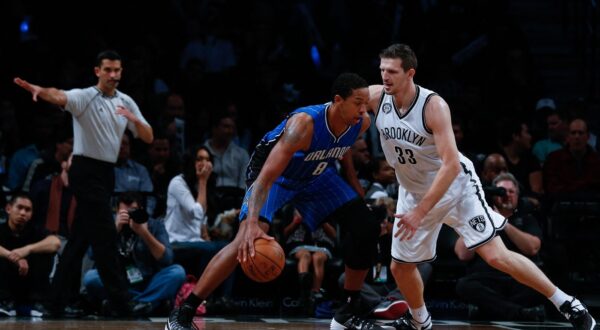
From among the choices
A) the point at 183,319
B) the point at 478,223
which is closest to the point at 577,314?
the point at 478,223

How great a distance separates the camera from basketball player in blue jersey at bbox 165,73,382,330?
265 inches

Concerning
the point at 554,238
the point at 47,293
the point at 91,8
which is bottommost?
the point at 47,293

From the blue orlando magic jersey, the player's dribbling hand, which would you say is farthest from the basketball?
the blue orlando magic jersey

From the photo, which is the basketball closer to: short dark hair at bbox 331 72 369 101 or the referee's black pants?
short dark hair at bbox 331 72 369 101

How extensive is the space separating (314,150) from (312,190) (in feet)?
1.41

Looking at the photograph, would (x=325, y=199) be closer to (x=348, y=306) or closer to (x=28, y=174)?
(x=348, y=306)

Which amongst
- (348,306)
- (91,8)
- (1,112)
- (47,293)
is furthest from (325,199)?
(91,8)

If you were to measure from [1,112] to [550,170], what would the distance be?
19.2 ft

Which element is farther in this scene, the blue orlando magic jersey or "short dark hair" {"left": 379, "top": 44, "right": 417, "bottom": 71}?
the blue orlando magic jersey

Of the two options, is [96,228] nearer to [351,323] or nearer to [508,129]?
[351,323]

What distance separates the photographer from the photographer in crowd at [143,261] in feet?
31.9

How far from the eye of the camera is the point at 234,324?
8.45 metres

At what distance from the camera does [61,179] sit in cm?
1027

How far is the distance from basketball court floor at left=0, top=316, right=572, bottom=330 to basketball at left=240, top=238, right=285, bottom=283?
4.70 ft
